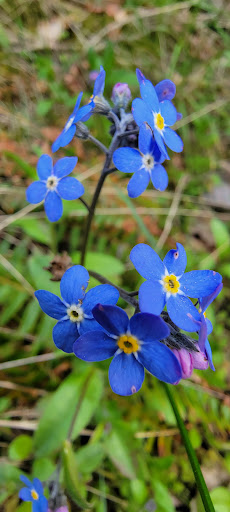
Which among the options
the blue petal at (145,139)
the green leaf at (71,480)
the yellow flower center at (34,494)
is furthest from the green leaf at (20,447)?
the blue petal at (145,139)

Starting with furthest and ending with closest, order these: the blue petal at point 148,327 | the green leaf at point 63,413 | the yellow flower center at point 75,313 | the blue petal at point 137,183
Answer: the green leaf at point 63,413, the blue petal at point 137,183, the yellow flower center at point 75,313, the blue petal at point 148,327

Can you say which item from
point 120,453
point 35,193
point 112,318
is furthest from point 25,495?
point 35,193

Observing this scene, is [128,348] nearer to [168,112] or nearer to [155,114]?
[155,114]

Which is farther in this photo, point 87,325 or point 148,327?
point 87,325

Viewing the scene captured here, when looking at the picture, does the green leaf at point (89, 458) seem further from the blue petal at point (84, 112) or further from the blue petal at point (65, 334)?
the blue petal at point (84, 112)

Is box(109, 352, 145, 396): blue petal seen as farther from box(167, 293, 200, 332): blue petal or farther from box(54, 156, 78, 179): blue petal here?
box(54, 156, 78, 179): blue petal

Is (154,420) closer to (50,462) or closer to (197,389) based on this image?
(197,389)

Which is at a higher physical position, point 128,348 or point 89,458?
point 128,348
